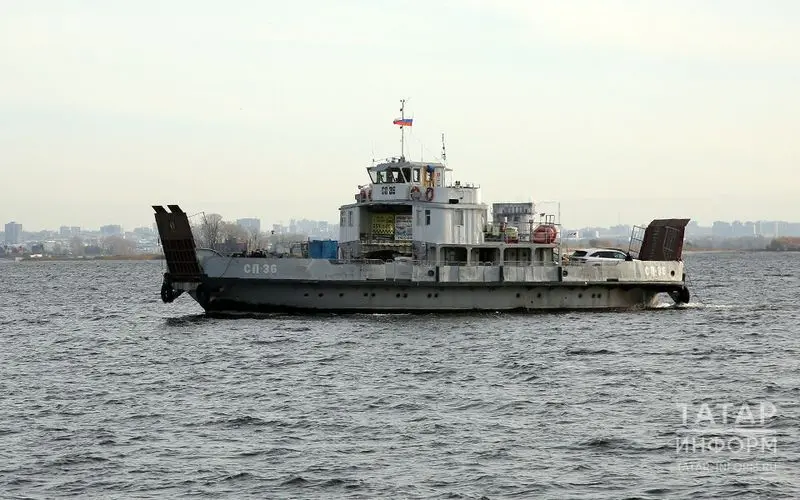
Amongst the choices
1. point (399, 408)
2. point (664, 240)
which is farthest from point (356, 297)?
point (399, 408)

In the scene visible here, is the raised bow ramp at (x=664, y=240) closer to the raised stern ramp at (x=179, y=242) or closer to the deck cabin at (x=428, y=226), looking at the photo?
the deck cabin at (x=428, y=226)

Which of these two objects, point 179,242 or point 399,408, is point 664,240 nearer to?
point 179,242

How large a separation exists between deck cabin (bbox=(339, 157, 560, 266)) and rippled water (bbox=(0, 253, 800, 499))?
3835 mm

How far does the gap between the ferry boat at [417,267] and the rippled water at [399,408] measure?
51.3 inches

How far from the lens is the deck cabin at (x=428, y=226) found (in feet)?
161

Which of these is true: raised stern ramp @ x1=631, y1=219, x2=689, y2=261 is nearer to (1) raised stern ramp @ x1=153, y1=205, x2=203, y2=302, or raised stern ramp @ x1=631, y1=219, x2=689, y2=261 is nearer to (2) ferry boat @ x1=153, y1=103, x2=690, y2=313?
(2) ferry boat @ x1=153, y1=103, x2=690, y2=313

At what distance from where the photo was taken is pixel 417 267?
153 feet

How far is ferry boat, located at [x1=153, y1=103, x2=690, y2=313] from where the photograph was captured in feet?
152

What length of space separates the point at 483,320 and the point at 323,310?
662 centimetres

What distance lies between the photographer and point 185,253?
47.0 metres

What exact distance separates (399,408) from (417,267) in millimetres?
19383

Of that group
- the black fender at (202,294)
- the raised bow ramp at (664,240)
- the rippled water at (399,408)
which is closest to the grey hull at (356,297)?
the black fender at (202,294)
